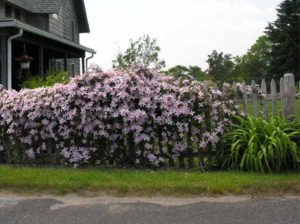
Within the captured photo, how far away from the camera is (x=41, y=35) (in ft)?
58.6

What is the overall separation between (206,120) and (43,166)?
2954 millimetres

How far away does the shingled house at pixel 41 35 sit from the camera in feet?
50.8

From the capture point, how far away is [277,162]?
7344mm

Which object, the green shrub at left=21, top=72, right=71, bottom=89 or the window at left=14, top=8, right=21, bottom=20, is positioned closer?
the green shrub at left=21, top=72, right=71, bottom=89

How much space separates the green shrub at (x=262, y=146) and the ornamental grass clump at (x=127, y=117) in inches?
12.7

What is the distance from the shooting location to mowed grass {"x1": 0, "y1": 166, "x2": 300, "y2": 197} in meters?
6.53

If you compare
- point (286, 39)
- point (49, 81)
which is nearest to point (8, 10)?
point (49, 81)

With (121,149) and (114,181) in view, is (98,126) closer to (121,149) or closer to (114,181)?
(121,149)

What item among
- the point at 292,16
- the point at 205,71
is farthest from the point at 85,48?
the point at 205,71

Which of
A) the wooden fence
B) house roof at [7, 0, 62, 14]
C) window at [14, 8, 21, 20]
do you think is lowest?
the wooden fence

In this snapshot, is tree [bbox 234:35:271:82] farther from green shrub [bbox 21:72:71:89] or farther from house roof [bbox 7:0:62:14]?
green shrub [bbox 21:72:71:89]

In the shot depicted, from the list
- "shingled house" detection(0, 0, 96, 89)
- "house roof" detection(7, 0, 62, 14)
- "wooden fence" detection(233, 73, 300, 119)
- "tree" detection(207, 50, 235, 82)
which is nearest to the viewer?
"wooden fence" detection(233, 73, 300, 119)

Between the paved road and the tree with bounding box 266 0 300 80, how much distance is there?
47888 mm

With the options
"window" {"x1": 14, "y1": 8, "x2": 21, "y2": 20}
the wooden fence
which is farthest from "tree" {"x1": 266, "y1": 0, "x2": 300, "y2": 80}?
the wooden fence
